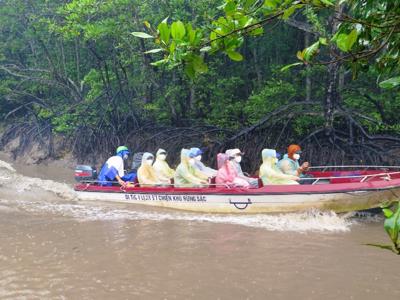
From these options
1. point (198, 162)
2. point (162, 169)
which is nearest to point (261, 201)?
point (198, 162)

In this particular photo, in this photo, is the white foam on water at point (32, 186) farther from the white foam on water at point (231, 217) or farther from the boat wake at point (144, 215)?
the white foam on water at point (231, 217)

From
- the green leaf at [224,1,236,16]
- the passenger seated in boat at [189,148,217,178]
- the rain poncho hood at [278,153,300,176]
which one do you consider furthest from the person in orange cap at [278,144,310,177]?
the green leaf at [224,1,236,16]

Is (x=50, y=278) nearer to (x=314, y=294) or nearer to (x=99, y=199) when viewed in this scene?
(x=314, y=294)

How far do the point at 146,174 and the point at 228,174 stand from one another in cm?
177

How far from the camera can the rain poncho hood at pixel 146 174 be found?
9.23 metres

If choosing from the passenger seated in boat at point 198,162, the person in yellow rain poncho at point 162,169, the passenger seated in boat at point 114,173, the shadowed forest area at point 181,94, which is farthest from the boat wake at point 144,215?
the shadowed forest area at point 181,94

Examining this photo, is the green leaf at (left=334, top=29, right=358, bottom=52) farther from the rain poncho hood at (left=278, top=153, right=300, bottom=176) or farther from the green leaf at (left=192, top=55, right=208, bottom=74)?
the rain poncho hood at (left=278, top=153, right=300, bottom=176)

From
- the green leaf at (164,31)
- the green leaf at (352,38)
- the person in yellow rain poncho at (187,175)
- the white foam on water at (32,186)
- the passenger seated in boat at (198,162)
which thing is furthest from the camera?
the white foam on water at (32,186)

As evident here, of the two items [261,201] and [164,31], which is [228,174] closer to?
[261,201]

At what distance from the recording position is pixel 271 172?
822 cm

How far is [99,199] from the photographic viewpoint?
9.25 meters

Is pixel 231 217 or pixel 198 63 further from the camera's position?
pixel 231 217

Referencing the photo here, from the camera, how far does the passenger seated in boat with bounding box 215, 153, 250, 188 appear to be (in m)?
8.31

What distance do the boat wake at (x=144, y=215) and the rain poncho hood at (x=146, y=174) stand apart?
69 centimetres
